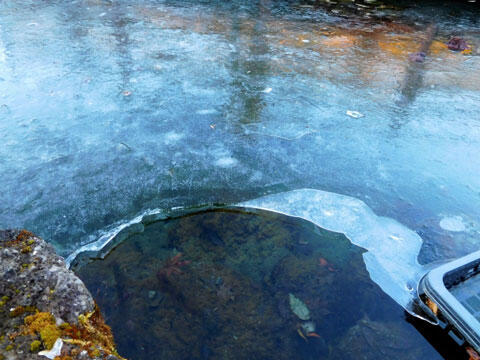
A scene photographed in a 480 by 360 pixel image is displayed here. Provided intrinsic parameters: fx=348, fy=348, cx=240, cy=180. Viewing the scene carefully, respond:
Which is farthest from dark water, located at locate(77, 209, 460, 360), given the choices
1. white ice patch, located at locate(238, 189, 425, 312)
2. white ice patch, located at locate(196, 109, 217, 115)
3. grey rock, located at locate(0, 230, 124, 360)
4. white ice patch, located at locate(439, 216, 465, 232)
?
white ice patch, located at locate(196, 109, 217, 115)

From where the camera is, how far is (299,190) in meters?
2.64

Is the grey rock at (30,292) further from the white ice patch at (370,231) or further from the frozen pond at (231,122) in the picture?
the white ice patch at (370,231)

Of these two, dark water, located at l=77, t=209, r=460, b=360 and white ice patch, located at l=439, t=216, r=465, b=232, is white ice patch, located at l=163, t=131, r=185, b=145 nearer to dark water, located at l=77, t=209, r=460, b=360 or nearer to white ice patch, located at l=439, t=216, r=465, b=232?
dark water, located at l=77, t=209, r=460, b=360

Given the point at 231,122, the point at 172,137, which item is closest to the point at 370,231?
the point at 231,122

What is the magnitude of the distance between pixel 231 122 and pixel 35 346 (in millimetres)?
2570

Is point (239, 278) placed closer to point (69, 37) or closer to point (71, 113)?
point (71, 113)

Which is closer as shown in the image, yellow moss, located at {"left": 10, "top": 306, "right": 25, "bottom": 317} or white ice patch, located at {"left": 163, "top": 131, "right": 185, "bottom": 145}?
yellow moss, located at {"left": 10, "top": 306, "right": 25, "bottom": 317}

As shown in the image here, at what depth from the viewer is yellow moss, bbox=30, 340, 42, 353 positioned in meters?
1.04

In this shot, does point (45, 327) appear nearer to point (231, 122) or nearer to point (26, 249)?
point (26, 249)

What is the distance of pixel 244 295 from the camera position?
1.92 m

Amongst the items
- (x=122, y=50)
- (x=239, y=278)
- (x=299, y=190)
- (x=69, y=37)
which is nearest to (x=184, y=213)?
(x=239, y=278)

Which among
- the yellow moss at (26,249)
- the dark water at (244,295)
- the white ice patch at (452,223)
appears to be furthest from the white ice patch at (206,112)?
the yellow moss at (26,249)

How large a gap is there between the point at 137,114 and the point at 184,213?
4.68 feet

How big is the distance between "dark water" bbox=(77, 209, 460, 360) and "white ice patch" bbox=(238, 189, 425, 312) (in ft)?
0.24
